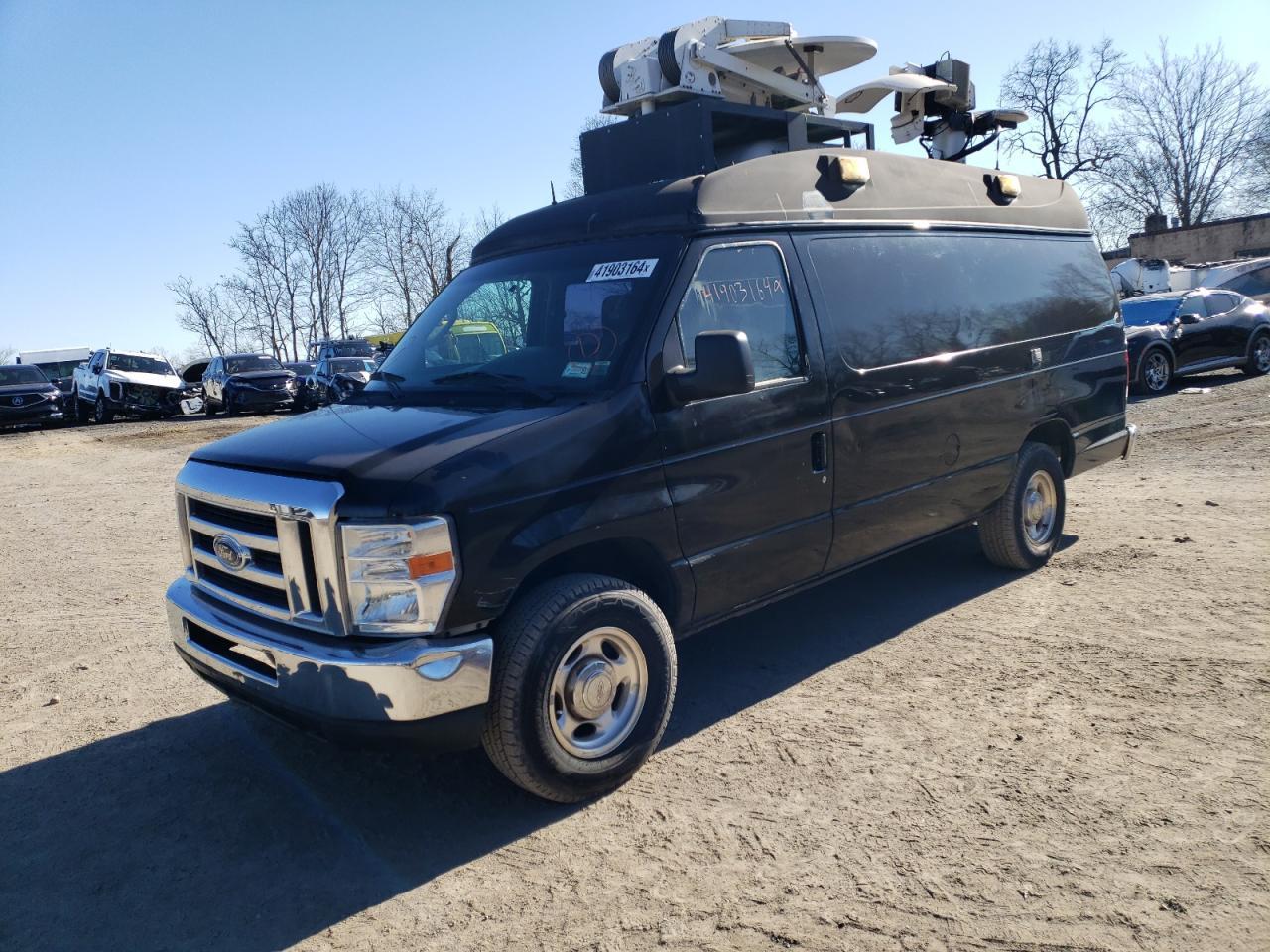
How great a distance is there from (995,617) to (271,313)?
76.8 meters

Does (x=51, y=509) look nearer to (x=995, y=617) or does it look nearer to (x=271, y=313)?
(x=995, y=617)

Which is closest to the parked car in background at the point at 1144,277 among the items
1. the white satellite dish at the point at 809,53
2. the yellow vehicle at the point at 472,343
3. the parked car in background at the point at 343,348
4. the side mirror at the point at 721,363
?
the parked car in background at the point at 343,348

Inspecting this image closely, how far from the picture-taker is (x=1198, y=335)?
16.1 metres

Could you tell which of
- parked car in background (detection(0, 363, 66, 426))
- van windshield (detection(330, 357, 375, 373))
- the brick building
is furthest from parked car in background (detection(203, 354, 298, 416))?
the brick building

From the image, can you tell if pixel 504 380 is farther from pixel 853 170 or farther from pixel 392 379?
pixel 853 170

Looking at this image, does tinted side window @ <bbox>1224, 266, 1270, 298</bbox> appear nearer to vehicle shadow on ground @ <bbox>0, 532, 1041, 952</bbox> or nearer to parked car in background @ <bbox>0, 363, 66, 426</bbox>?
vehicle shadow on ground @ <bbox>0, 532, 1041, 952</bbox>

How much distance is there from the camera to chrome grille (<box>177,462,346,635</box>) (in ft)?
10.7

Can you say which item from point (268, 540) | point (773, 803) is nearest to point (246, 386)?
point (268, 540)

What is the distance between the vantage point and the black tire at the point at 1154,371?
15.8 metres

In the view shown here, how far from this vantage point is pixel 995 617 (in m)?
5.43

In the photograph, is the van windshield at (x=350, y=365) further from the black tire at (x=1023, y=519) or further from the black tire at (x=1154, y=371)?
the black tire at (x=1023, y=519)

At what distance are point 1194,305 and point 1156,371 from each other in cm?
146

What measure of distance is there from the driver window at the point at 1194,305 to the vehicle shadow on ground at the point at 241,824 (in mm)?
14286

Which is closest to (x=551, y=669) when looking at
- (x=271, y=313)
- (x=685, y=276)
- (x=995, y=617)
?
(x=685, y=276)
